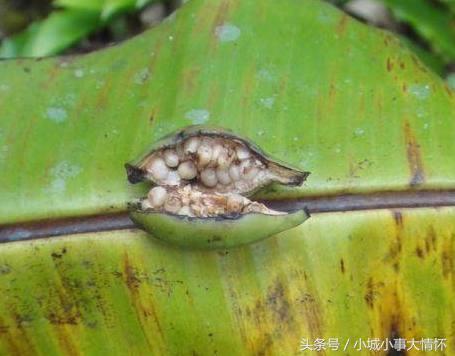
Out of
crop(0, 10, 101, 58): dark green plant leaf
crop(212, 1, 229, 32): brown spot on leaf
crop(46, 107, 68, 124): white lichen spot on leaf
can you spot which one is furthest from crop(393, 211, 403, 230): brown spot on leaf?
crop(0, 10, 101, 58): dark green plant leaf

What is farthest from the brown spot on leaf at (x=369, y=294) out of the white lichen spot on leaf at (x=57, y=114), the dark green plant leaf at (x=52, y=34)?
the dark green plant leaf at (x=52, y=34)

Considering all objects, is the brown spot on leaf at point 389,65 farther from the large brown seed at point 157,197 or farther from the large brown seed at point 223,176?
the large brown seed at point 157,197

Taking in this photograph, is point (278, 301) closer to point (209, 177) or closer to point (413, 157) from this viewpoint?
point (209, 177)

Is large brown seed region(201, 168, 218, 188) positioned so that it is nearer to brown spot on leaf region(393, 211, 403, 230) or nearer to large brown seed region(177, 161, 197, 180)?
large brown seed region(177, 161, 197, 180)

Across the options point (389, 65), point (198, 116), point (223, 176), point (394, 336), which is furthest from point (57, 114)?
point (394, 336)

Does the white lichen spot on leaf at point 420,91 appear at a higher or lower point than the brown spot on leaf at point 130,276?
higher
